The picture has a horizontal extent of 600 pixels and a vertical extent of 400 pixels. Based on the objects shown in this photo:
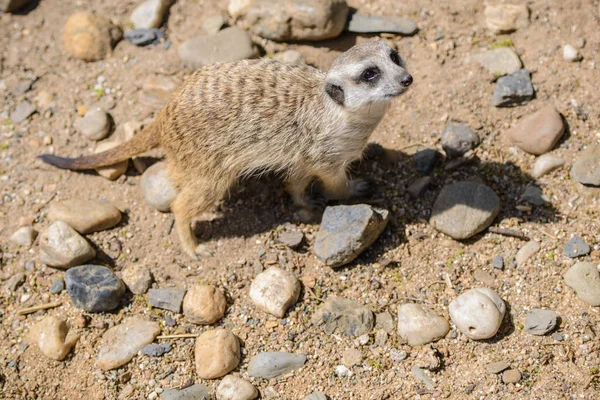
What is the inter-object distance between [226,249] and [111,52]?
6.04ft

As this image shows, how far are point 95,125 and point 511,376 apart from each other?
3046mm

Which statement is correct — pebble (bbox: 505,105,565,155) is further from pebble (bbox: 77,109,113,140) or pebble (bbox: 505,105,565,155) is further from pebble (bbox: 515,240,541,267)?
pebble (bbox: 77,109,113,140)

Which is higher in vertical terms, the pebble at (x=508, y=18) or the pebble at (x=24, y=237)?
the pebble at (x=508, y=18)

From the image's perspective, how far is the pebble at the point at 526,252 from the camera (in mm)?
3316

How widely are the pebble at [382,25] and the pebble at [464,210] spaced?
130cm

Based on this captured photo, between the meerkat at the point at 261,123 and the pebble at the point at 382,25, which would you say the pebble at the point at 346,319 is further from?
the pebble at the point at 382,25

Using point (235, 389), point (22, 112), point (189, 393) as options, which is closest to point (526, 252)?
point (235, 389)

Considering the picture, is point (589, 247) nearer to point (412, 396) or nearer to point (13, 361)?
point (412, 396)

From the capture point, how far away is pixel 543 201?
350cm

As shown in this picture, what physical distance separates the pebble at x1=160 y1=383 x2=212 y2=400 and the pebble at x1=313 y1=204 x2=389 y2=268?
96cm

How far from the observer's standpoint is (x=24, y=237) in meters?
3.63

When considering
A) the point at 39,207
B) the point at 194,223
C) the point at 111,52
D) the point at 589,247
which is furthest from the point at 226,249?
the point at 589,247

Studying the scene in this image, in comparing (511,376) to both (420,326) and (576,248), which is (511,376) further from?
(576,248)

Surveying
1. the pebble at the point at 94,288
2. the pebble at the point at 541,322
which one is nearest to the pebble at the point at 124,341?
the pebble at the point at 94,288
